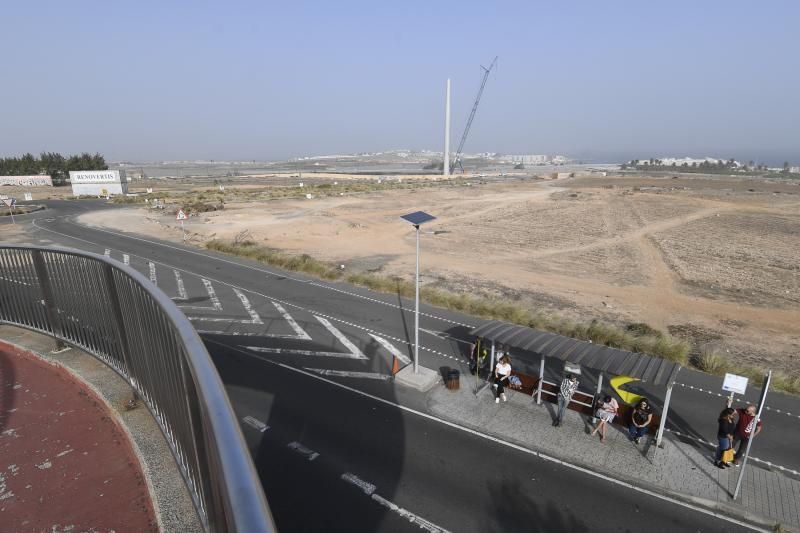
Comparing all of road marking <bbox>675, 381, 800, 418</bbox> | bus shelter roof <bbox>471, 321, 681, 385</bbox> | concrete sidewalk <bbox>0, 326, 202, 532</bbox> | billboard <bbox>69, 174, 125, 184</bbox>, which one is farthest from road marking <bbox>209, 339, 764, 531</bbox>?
billboard <bbox>69, 174, 125, 184</bbox>

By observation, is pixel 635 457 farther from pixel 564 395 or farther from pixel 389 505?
pixel 389 505

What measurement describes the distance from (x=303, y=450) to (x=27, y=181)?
124 m

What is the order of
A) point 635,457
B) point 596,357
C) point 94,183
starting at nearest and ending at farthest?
1. point 635,457
2. point 596,357
3. point 94,183

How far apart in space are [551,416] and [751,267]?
28.2 metres

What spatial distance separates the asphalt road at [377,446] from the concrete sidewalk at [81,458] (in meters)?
4.09

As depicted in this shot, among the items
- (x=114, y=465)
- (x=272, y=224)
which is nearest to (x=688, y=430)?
(x=114, y=465)

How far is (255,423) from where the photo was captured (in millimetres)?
12000

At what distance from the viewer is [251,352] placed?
1652cm

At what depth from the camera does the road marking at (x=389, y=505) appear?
888 centimetres

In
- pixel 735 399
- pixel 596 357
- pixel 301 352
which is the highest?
pixel 596 357

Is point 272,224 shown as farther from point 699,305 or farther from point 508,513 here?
point 508,513

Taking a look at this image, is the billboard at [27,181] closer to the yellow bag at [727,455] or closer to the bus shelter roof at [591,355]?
the bus shelter roof at [591,355]

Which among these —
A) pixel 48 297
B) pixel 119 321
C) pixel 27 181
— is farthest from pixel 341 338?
pixel 27 181

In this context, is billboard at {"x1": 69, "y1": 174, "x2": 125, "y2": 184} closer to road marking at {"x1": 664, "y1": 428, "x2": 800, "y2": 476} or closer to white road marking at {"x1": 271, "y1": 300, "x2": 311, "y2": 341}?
white road marking at {"x1": 271, "y1": 300, "x2": 311, "y2": 341}
